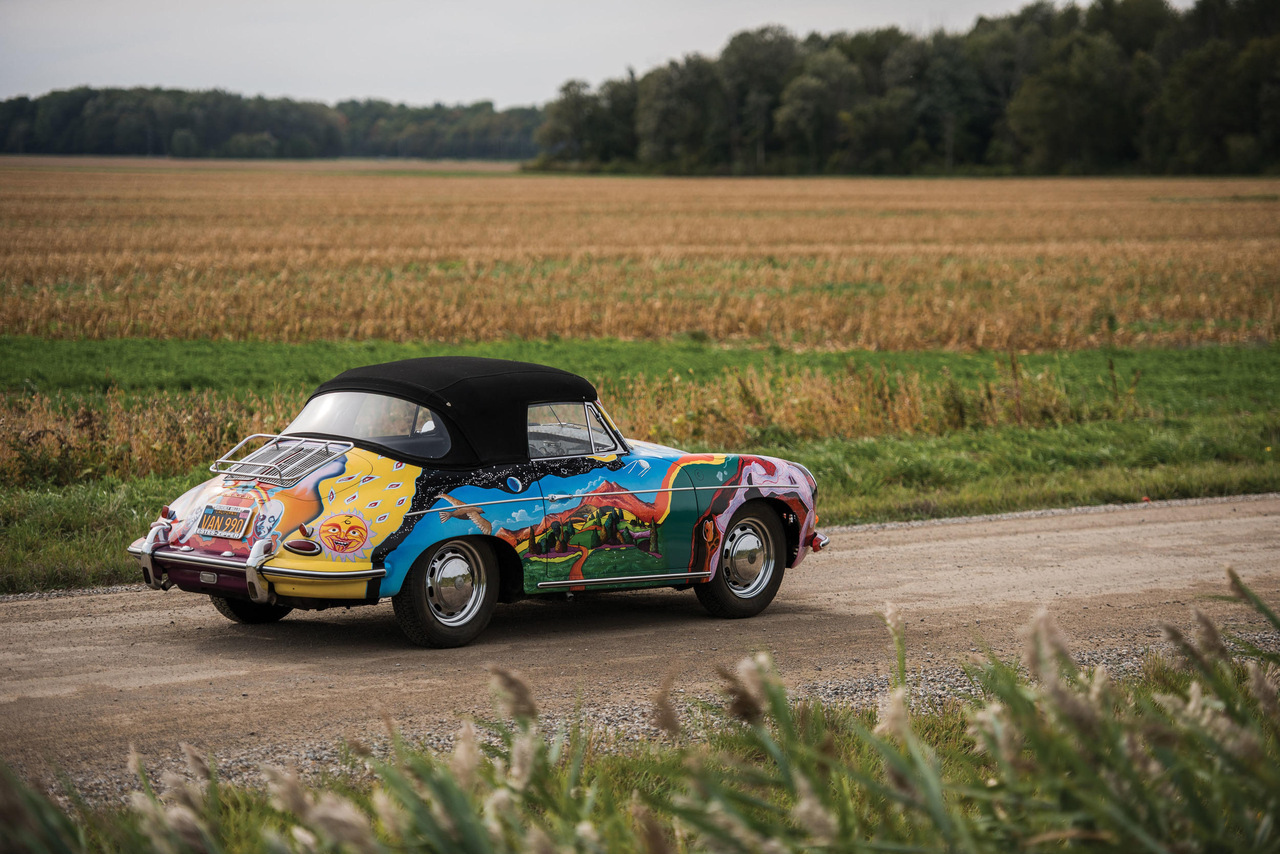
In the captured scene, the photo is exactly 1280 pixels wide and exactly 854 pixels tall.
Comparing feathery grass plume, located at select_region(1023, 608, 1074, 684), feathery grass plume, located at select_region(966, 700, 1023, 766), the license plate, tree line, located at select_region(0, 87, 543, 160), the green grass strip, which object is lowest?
the green grass strip

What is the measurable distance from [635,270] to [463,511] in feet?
100

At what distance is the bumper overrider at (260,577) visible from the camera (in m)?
6.72

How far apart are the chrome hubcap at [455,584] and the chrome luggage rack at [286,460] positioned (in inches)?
33.8

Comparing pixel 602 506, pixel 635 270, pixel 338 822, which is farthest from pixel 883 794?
pixel 635 270

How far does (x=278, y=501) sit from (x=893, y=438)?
31.2ft

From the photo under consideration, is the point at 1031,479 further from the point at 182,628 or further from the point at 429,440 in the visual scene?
the point at 182,628

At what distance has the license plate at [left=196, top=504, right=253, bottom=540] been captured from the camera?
6949 mm

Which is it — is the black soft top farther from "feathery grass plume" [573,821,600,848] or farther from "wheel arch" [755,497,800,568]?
"feathery grass plume" [573,821,600,848]

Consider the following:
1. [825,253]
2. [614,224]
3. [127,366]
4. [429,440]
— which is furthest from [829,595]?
[614,224]

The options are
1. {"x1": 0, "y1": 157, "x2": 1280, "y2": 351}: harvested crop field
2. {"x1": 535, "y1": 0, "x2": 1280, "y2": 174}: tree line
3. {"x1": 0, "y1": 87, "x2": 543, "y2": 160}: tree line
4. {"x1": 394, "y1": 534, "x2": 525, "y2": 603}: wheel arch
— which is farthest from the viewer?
{"x1": 535, "y1": 0, "x2": 1280, "y2": 174}: tree line

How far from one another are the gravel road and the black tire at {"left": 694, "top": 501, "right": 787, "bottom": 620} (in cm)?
14

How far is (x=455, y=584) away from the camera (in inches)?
286

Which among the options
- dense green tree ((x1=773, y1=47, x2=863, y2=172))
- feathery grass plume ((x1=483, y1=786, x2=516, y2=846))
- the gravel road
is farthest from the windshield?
dense green tree ((x1=773, y1=47, x2=863, y2=172))

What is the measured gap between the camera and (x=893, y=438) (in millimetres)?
15055
